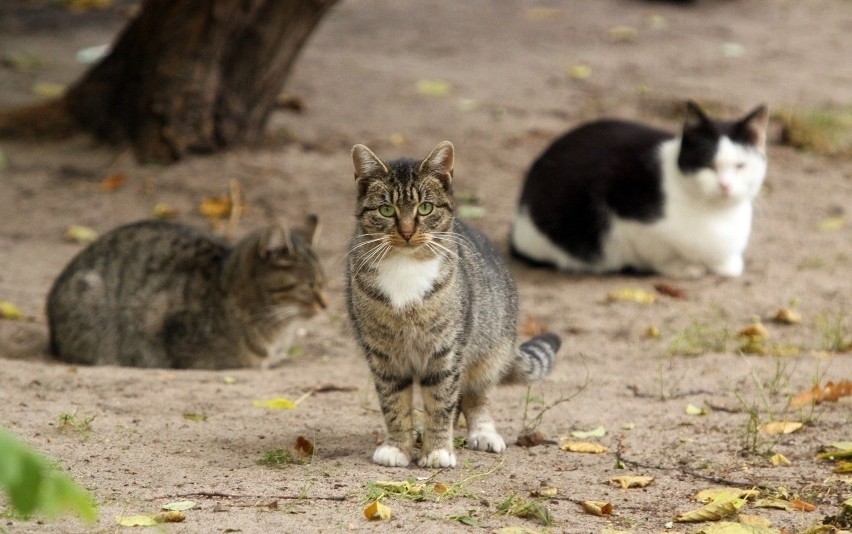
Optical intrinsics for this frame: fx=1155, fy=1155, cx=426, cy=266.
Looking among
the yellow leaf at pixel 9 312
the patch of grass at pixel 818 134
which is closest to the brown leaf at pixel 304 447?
the yellow leaf at pixel 9 312

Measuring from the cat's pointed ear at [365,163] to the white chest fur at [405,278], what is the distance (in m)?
0.32

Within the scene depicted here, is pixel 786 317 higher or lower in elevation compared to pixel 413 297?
lower

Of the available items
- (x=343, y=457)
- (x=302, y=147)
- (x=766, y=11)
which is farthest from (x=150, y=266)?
(x=766, y=11)

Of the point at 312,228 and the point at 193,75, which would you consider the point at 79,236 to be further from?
the point at 312,228

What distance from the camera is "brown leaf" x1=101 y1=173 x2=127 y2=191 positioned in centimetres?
848

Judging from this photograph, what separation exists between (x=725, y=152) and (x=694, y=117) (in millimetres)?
295

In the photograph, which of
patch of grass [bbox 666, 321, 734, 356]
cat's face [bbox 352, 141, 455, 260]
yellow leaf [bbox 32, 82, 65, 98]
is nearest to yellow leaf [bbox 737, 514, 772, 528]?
cat's face [bbox 352, 141, 455, 260]

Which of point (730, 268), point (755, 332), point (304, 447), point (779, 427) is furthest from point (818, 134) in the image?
point (304, 447)

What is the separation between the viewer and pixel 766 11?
1366 cm

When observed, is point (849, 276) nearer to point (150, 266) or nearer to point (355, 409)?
point (355, 409)

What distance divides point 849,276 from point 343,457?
425 centimetres

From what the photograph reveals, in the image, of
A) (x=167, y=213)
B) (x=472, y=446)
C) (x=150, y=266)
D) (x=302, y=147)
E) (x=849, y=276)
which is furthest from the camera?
(x=302, y=147)

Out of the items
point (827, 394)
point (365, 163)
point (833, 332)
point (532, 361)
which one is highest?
point (365, 163)

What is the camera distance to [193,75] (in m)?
8.50
